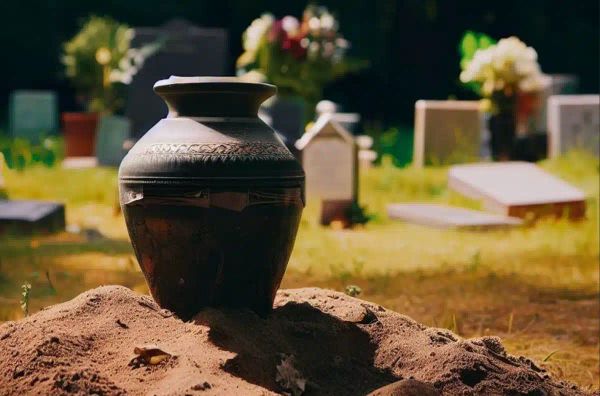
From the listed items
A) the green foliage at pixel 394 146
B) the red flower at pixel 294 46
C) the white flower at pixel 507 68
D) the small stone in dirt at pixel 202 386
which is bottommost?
the green foliage at pixel 394 146

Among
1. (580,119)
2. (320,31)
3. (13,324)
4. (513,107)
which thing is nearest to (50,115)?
(320,31)

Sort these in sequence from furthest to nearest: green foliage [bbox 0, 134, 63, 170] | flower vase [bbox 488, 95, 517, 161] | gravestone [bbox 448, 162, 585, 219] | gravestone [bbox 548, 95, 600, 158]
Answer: green foliage [bbox 0, 134, 63, 170] < flower vase [bbox 488, 95, 517, 161] < gravestone [bbox 548, 95, 600, 158] < gravestone [bbox 448, 162, 585, 219]

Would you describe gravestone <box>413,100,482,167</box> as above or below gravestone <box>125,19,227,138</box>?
below

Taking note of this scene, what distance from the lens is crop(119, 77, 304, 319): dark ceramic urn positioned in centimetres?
349

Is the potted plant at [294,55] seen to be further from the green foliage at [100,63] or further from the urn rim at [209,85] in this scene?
the urn rim at [209,85]

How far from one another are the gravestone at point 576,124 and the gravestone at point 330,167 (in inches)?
128

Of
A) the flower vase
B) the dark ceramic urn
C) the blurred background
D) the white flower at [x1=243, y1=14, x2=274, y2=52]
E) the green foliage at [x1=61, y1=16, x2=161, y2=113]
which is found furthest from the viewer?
the blurred background

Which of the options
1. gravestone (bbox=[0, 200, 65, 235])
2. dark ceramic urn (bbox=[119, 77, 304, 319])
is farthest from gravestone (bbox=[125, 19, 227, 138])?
dark ceramic urn (bbox=[119, 77, 304, 319])

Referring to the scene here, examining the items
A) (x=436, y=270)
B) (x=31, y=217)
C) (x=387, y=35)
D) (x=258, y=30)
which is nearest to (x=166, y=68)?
(x=258, y=30)

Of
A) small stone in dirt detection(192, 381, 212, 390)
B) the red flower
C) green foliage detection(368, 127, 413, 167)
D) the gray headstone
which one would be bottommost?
green foliage detection(368, 127, 413, 167)

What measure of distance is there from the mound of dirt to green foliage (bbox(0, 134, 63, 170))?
28.4 ft

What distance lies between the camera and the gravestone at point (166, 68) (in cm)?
998

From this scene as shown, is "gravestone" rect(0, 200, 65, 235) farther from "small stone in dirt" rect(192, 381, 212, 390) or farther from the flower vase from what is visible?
the flower vase

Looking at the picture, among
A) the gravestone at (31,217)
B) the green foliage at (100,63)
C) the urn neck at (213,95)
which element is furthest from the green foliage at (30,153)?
the urn neck at (213,95)
